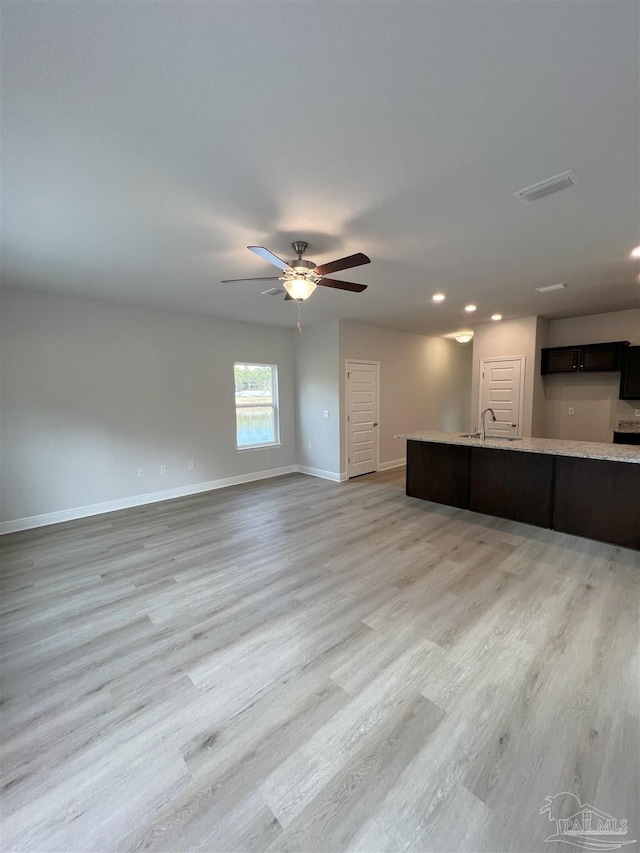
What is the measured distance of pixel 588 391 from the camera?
18.9 feet

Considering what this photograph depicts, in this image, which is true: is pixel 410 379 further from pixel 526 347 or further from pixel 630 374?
pixel 630 374

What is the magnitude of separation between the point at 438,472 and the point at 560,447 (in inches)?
58.5

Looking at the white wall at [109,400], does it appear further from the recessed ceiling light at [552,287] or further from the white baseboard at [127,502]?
the recessed ceiling light at [552,287]

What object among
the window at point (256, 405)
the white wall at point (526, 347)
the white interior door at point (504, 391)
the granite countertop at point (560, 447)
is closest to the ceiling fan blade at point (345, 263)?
the granite countertop at point (560, 447)

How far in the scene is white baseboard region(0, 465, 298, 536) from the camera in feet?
13.6

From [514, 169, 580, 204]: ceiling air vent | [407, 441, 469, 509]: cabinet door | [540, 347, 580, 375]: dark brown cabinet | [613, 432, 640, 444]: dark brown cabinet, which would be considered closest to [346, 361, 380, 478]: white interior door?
[407, 441, 469, 509]: cabinet door

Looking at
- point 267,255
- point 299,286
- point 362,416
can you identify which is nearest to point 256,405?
point 362,416

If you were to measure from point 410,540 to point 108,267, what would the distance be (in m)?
4.15

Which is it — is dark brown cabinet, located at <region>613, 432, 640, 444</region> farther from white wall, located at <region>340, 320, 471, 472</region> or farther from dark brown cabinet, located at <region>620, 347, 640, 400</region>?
white wall, located at <region>340, 320, 471, 472</region>

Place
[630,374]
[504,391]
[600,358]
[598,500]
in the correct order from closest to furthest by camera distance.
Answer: [598,500]
[630,374]
[600,358]
[504,391]

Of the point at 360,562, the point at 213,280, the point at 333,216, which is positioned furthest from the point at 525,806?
the point at 213,280

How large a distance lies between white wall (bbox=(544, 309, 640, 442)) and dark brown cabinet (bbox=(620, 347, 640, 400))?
→ 0.70 feet

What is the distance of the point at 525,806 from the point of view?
129 centimetres

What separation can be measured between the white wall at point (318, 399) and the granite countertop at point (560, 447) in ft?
6.06
